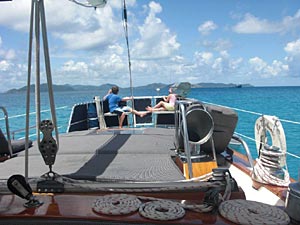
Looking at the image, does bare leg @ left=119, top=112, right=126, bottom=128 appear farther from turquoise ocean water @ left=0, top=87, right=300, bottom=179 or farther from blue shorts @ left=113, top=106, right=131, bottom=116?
turquoise ocean water @ left=0, top=87, right=300, bottom=179

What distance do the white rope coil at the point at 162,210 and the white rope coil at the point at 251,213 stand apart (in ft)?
0.52

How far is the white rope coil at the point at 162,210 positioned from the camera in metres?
1.07

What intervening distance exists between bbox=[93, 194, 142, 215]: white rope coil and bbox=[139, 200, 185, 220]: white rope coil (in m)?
0.04

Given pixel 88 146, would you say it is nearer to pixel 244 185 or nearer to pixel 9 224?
pixel 244 185

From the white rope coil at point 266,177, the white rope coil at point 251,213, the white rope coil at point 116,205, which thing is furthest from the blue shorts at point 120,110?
the white rope coil at point 251,213

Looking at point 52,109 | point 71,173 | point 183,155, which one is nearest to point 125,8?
point 183,155

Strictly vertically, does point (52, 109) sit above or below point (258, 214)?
above

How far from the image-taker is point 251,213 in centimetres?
106

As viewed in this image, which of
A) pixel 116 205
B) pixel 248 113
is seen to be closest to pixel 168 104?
pixel 116 205

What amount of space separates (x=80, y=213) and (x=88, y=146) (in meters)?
2.33

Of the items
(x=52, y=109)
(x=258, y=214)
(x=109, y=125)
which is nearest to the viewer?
(x=258, y=214)

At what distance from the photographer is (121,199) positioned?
124cm

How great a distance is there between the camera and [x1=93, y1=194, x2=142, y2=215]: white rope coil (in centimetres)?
112

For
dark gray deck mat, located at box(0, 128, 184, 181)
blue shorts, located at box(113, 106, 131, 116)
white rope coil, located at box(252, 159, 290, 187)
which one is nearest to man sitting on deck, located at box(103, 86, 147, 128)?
blue shorts, located at box(113, 106, 131, 116)
